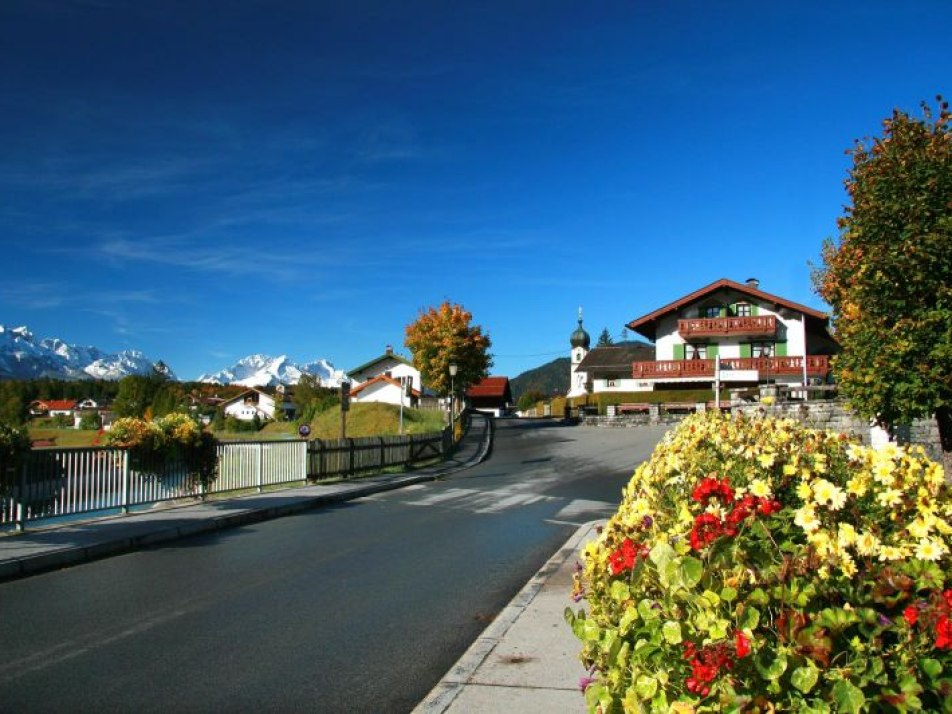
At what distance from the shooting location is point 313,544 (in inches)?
440

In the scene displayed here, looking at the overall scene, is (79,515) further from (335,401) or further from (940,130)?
(335,401)

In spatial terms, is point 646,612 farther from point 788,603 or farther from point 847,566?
point 847,566

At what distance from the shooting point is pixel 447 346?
53.8m

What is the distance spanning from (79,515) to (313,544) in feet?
13.6

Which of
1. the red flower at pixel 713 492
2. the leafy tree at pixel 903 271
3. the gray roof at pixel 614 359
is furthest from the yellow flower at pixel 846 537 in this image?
the gray roof at pixel 614 359

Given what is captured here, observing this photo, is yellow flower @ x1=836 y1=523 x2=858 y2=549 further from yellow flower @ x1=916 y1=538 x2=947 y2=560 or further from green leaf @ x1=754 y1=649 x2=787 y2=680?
green leaf @ x1=754 y1=649 x2=787 y2=680

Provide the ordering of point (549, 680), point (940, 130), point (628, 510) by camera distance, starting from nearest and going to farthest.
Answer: point (628, 510) < point (549, 680) < point (940, 130)

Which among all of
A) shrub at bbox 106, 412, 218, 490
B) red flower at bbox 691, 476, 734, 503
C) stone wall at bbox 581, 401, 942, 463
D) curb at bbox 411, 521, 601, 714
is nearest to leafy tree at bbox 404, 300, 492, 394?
stone wall at bbox 581, 401, 942, 463

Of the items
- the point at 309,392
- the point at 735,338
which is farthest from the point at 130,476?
the point at 309,392

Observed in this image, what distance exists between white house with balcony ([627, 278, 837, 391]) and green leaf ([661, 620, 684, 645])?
53426 millimetres

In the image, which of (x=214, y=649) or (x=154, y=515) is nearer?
(x=214, y=649)

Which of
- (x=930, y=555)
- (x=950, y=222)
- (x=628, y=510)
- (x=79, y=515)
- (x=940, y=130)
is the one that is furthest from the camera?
(x=79, y=515)

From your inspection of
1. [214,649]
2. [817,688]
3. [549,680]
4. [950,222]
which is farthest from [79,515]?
[950,222]

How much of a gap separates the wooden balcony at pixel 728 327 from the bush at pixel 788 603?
5313 cm
